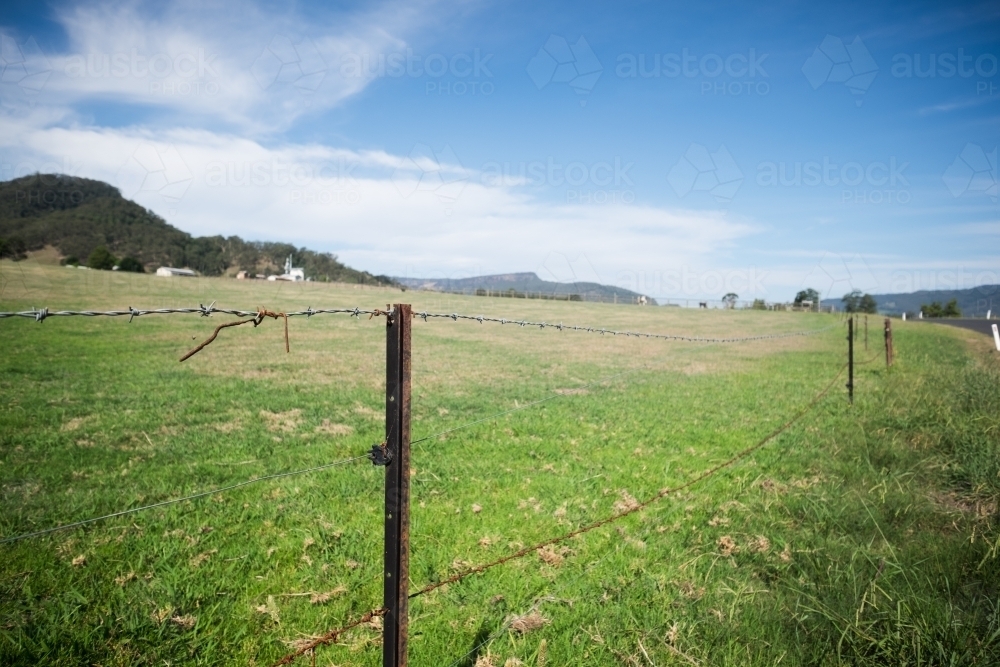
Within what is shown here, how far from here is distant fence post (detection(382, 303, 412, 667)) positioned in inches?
86.8

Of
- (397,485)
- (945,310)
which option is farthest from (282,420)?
(945,310)

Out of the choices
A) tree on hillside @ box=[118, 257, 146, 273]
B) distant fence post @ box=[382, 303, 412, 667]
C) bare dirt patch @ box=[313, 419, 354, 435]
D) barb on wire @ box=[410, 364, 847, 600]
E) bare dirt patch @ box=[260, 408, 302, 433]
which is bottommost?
bare dirt patch @ box=[313, 419, 354, 435]

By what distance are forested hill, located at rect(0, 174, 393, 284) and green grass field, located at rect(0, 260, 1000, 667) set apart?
104769 mm

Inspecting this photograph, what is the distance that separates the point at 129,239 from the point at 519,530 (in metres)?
136

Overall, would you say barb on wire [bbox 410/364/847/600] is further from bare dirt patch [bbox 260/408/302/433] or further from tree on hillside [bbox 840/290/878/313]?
tree on hillside [bbox 840/290/878/313]

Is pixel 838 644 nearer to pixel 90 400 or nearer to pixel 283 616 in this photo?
pixel 283 616

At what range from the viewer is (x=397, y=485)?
7.23 ft

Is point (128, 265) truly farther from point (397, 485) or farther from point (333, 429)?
point (397, 485)

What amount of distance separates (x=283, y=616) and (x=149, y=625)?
0.80 meters

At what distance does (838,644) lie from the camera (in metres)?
3.05

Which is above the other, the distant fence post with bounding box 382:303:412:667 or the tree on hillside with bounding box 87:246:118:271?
the tree on hillside with bounding box 87:246:118:271

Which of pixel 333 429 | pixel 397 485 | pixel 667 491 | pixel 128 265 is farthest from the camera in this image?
pixel 128 265

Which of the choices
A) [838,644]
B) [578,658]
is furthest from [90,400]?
[838,644]

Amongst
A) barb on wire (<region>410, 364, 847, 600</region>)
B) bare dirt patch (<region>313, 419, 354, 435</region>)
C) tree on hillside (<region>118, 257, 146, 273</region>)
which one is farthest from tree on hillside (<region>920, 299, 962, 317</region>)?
tree on hillside (<region>118, 257, 146, 273</region>)
